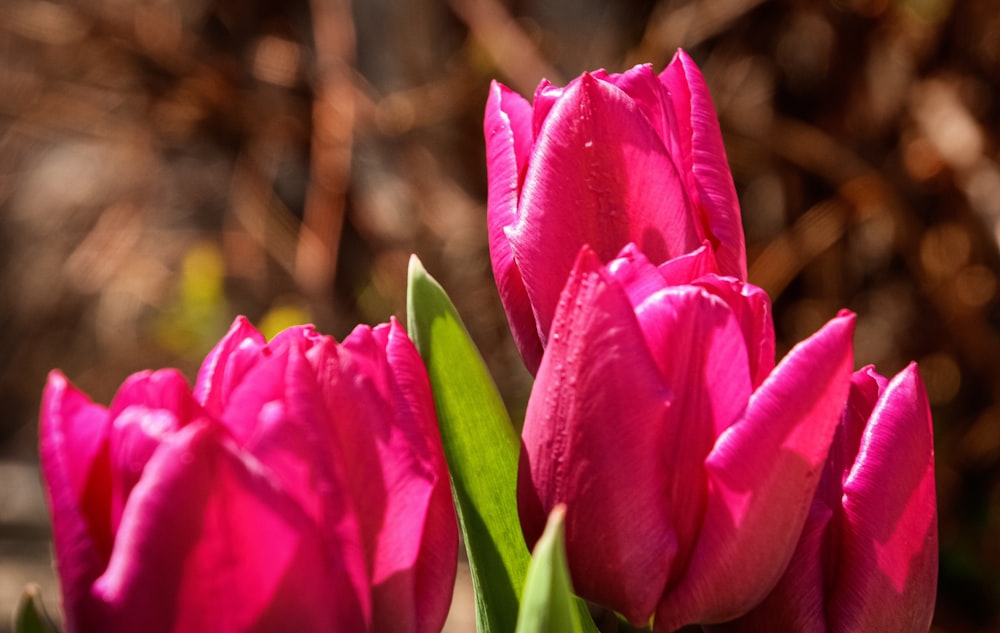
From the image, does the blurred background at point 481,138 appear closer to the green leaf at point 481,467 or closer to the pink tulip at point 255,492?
the green leaf at point 481,467

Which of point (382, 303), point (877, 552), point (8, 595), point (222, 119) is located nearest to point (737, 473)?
point (877, 552)

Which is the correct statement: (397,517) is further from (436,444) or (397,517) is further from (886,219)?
(886,219)

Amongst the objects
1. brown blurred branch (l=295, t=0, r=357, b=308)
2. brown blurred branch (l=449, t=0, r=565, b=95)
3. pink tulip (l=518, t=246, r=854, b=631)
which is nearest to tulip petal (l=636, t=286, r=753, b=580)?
pink tulip (l=518, t=246, r=854, b=631)

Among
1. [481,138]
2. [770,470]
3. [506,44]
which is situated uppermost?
[770,470]

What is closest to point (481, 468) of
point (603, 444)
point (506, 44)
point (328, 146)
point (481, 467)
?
point (481, 467)

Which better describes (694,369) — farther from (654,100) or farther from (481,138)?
(481,138)

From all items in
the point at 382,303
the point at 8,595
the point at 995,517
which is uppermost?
the point at 382,303
